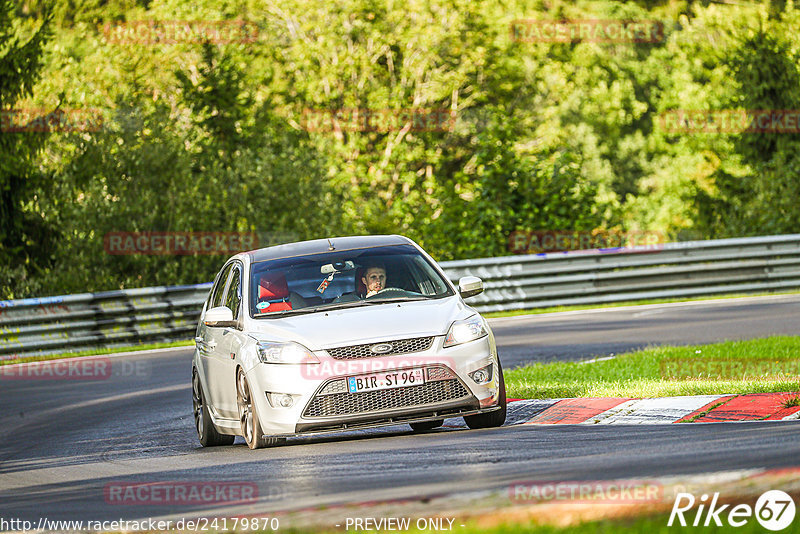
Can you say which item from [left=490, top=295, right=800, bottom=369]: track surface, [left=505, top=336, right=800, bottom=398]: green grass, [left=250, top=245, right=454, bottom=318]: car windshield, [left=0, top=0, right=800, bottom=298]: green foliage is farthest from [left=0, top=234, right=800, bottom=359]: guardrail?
[left=250, top=245, right=454, bottom=318]: car windshield

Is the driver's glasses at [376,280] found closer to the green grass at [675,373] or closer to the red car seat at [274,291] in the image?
the red car seat at [274,291]

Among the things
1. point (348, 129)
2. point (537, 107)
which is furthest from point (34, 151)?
point (537, 107)

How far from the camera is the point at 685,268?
2533 centimetres

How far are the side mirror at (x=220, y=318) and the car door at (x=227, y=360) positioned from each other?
0.07 m

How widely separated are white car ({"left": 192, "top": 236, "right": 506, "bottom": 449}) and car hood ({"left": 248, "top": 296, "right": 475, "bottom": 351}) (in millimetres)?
10

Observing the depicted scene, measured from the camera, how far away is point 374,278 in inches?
425

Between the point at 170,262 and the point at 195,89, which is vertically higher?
the point at 195,89

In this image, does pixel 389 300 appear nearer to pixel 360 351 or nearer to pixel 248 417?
pixel 360 351

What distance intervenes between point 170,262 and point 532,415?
1642 cm

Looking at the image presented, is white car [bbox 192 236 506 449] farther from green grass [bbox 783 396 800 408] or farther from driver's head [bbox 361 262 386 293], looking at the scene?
green grass [bbox 783 396 800 408]

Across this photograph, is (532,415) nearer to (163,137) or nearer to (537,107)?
(163,137)

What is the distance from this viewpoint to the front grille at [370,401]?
31.5 ft

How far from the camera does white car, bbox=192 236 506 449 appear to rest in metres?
9.62

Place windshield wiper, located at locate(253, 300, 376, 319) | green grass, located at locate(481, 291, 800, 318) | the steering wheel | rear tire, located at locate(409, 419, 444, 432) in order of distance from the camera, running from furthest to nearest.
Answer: green grass, located at locate(481, 291, 800, 318) → rear tire, located at locate(409, 419, 444, 432) → the steering wheel → windshield wiper, located at locate(253, 300, 376, 319)
